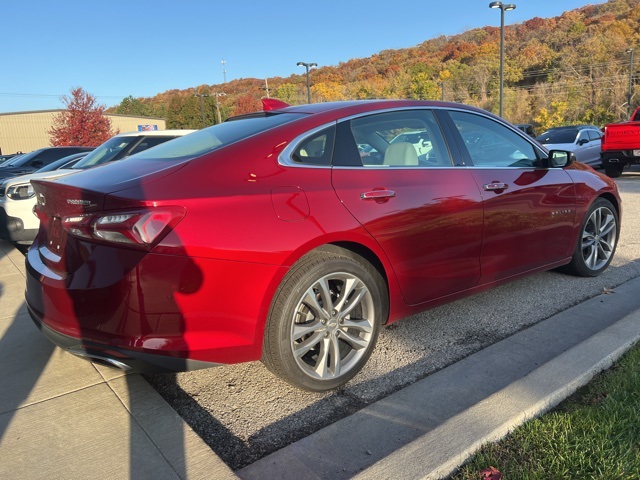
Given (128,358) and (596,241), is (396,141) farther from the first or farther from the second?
(596,241)

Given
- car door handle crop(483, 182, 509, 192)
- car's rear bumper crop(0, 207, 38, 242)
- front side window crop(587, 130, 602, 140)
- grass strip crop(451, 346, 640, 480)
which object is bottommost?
grass strip crop(451, 346, 640, 480)

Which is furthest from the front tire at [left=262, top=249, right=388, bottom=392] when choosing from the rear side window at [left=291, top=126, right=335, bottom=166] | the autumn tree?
the autumn tree

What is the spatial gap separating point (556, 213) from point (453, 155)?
4.23ft

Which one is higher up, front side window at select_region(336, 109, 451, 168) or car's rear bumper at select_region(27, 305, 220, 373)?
front side window at select_region(336, 109, 451, 168)

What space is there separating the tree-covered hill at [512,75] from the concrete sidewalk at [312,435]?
4186 centimetres

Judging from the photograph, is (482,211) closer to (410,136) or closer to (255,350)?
(410,136)

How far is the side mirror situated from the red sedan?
2.04ft

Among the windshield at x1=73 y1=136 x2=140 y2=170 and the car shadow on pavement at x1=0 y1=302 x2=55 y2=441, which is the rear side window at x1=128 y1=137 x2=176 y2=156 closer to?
the windshield at x1=73 y1=136 x2=140 y2=170

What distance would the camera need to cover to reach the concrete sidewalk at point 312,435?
2.00 m

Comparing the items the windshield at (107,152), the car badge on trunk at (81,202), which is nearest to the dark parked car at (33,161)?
the windshield at (107,152)

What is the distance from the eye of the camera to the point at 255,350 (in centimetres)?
241

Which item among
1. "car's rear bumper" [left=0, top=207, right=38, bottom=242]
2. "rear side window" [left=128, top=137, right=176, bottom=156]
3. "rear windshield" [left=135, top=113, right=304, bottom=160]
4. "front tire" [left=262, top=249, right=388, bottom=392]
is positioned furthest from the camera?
"rear side window" [left=128, top=137, right=176, bottom=156]

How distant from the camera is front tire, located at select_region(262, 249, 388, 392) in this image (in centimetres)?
245

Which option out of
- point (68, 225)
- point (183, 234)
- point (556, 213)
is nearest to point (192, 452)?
point (183, 234)
